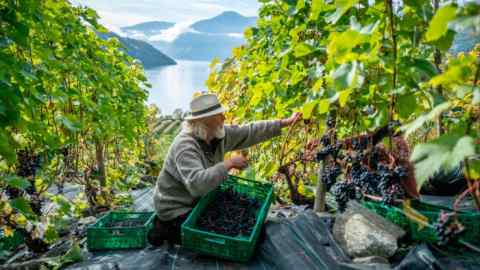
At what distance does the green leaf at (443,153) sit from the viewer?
31.4 inches

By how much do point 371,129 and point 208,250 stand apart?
1.45 m

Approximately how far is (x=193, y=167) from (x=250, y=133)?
2.14 feet

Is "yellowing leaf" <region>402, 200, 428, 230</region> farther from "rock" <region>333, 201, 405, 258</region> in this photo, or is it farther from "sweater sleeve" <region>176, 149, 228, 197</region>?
"sweater sleeve" <region>176, 149, 228, 197</region>

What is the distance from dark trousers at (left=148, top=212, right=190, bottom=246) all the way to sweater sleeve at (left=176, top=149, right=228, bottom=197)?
16.7 inches

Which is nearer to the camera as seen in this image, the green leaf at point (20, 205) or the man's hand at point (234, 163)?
the green leaf at point (20, 205)

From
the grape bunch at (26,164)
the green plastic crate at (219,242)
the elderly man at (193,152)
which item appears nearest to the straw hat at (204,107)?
the elderly man at (193,152)

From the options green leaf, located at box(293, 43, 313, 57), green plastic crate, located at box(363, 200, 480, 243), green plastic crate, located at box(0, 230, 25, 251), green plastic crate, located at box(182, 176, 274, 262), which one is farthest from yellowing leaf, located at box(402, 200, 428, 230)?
green plastic crate, located at box(0, 230, 25, 251)

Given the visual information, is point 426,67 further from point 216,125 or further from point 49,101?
point 49,101

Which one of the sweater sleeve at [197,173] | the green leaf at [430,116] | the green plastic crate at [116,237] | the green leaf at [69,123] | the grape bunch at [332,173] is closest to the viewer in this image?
the green leaf at [430,116]

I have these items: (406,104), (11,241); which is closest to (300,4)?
(406,104)

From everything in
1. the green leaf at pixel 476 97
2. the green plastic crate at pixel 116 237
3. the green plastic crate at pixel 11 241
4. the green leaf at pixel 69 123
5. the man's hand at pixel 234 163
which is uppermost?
the green leaf at pixel 476 97

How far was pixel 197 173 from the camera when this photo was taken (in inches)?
107

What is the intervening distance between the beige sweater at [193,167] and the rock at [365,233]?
87cm

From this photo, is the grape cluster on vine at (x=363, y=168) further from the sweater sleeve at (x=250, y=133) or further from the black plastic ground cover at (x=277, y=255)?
the sweater sleeve at (x=250, y=133)
